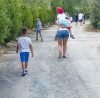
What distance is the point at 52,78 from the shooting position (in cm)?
1390

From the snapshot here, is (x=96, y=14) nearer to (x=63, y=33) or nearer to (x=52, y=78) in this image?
(x=63, y=33)

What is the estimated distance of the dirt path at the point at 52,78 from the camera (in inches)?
457

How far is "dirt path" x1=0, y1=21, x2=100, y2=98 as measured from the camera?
457 inches

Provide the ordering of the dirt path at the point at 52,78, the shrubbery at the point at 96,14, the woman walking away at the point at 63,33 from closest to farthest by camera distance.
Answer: the dirt path at the point at 52,78, the woman walking away at the point at 63,33, the shrubbery at the point at 96,14

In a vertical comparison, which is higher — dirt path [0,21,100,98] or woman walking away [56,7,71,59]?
woman walking away [56,7,71,59]

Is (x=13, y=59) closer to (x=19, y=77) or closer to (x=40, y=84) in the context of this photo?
(x=19, y=77)

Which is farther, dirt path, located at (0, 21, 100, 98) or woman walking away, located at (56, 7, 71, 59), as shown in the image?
woman walking away, located at (56, 7, 71, 59)

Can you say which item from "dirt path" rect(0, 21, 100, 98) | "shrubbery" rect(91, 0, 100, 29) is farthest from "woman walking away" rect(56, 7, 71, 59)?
"shrubbery" rect(91, 0, 100, 29)

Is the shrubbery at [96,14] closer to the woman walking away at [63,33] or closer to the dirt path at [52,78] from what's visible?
the dirt path at [52,78]

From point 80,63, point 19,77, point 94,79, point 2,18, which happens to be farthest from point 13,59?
point 94,79

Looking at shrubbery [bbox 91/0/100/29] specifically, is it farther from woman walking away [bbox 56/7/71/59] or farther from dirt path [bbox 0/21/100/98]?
woman walking away [bbox 56/7/71/59]

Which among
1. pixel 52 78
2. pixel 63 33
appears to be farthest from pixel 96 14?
pixel 52 78

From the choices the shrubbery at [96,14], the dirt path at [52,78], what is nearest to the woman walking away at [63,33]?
the dirt path at [52,78]

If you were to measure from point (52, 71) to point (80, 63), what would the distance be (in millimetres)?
2252
